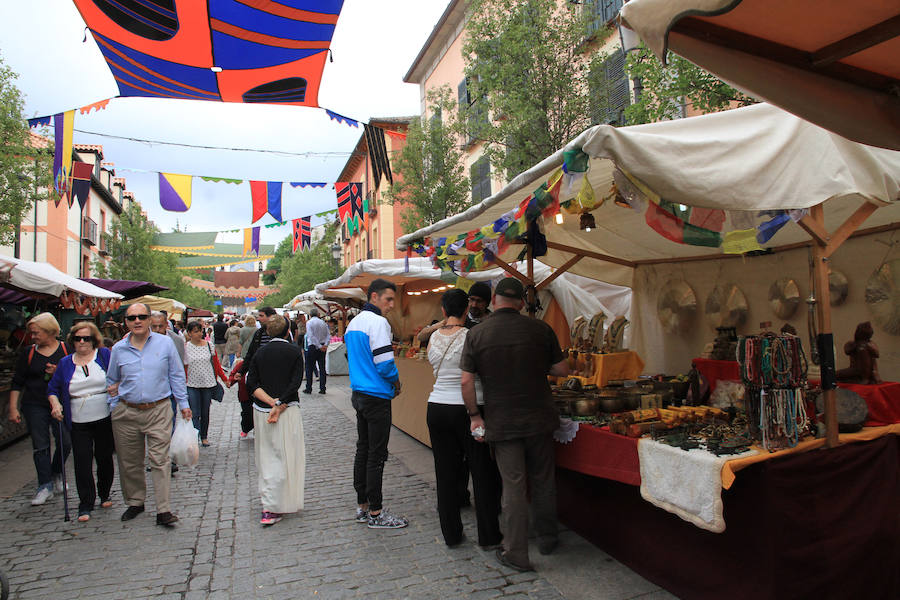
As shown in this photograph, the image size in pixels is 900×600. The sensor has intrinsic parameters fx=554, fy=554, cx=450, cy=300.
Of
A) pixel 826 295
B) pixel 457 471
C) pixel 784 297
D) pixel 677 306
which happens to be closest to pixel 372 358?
pixel 457 471

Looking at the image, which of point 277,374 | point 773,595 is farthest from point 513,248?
point 773,595

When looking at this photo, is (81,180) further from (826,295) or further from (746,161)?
(826,295)

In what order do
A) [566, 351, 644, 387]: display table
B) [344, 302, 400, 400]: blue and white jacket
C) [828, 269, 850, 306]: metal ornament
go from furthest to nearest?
[566, 351, 644, 387]: display table
[828, 269, 850, 306]: metal ornament
[344, 302, 400, 400]: blue and white jacket

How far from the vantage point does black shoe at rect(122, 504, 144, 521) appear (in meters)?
4.94

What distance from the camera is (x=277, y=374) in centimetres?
484

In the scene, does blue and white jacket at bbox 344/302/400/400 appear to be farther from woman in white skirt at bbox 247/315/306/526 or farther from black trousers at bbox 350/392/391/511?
woman in white skirt at bbox 247/315/306/526

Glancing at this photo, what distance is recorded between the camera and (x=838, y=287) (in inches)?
215

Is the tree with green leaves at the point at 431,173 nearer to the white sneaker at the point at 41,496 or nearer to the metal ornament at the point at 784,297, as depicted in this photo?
the metal ornament at the point at 784,297

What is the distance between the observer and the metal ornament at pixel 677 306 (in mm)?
7156

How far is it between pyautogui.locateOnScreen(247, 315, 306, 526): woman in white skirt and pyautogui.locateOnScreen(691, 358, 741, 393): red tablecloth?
378cm

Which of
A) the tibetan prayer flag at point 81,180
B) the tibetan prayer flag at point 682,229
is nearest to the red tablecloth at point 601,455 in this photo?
the tibetan prayer flag at point 682,229

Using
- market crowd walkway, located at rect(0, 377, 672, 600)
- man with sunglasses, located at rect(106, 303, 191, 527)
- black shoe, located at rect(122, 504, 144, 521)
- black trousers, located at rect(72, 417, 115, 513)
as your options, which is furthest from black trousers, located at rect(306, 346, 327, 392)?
man with sunglasses, located at rect(106, 303, 191, 527)

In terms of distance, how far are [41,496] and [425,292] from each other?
7346mm

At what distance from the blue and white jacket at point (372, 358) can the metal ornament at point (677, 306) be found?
444cm
